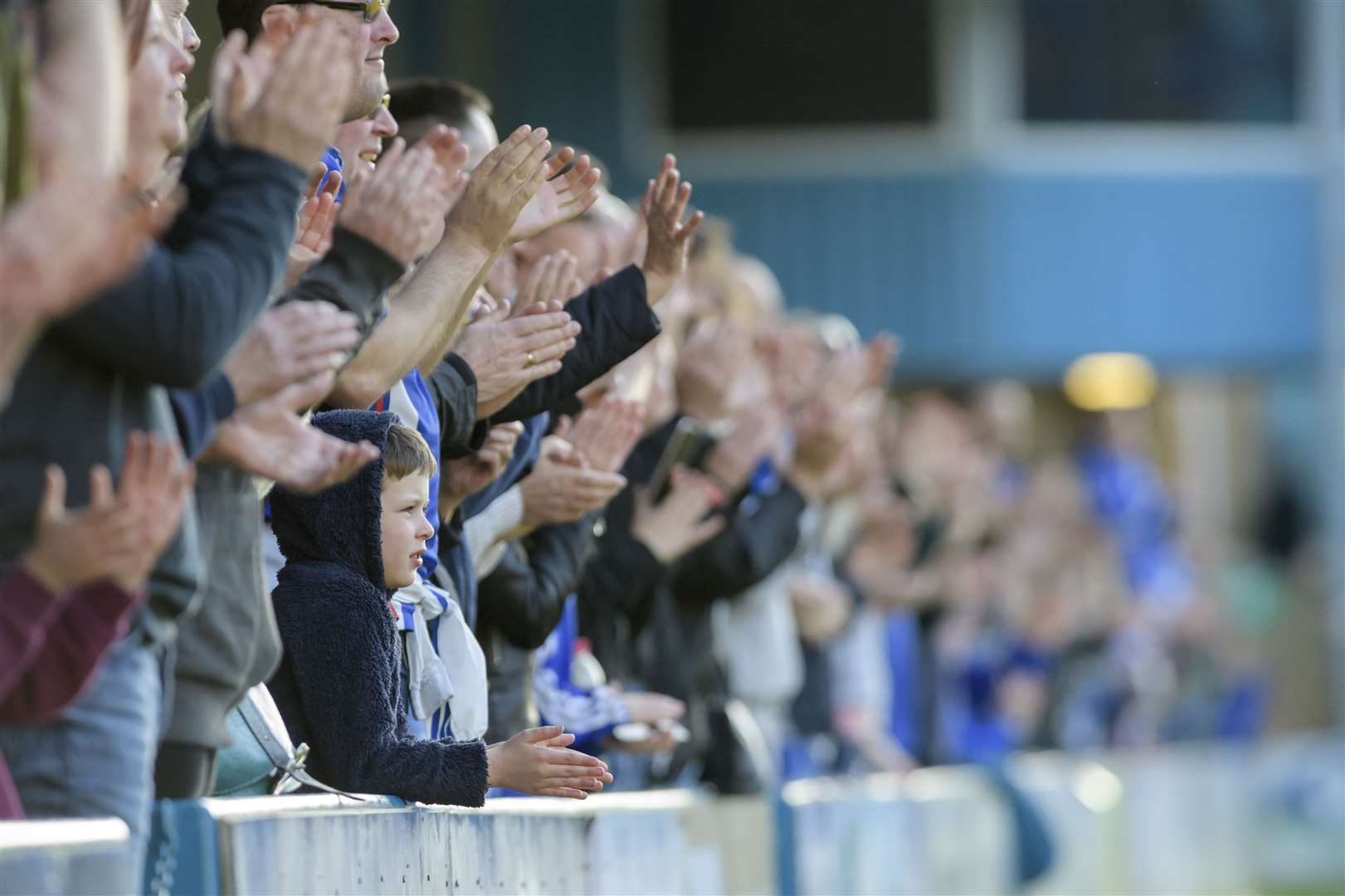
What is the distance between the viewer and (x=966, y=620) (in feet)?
38.8

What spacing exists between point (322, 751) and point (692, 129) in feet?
48.7

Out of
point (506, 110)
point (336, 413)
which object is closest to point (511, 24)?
point (506, 110)

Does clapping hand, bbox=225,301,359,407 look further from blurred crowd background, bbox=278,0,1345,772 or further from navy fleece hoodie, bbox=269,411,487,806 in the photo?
blurred crowd background, bbox=278,0,1345,772

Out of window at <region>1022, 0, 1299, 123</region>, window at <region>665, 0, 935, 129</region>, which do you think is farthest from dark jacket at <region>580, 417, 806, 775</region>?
window at <region>1022, 0, 1299, 123</region>

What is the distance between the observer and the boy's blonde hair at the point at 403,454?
4184mm

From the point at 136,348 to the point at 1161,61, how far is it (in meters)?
17.6

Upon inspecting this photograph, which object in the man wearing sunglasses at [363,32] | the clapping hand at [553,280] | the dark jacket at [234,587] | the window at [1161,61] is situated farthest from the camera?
the window at [1161,61]

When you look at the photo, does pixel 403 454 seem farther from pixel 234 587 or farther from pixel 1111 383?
pixel 1111 383

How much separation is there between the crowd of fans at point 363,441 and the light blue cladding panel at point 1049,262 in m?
10.2

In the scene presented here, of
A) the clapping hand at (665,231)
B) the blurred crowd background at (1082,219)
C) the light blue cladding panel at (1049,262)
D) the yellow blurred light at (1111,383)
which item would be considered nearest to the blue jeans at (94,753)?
the clapping hand at (665,231)

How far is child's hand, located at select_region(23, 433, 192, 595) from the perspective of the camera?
3.03 metres

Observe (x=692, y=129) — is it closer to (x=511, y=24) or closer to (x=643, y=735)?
(x=511, y=24)

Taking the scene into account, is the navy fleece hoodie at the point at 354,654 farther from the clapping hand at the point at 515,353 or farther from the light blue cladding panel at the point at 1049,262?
the light blue cladding panel at the point at 1049,262

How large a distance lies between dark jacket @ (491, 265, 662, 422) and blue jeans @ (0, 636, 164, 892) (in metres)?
1.77
